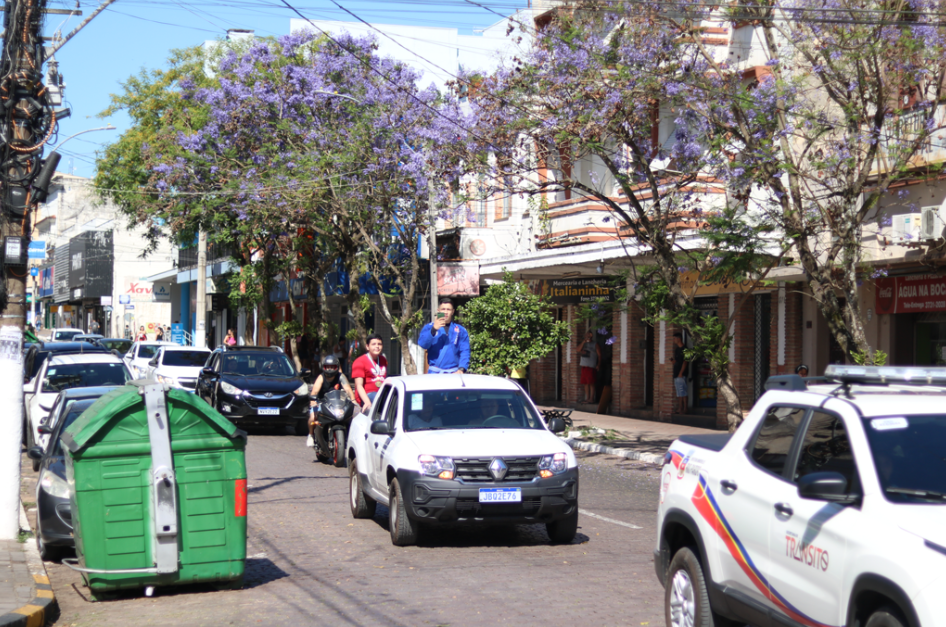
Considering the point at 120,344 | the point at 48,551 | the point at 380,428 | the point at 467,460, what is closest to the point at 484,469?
the point at 467,460

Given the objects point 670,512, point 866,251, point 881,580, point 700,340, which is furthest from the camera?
point 866,251

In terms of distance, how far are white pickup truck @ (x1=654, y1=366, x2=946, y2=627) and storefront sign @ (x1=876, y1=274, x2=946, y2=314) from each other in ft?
39.7

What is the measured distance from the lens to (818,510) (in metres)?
4.68

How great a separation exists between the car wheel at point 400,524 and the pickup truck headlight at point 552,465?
1205 mm

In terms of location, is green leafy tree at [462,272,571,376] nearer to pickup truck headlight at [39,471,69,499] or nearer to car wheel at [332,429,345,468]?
car wheel at [332,429,345,468]

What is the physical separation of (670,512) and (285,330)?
92.6 feet

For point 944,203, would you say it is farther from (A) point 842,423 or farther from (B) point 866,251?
(A) point 842,423

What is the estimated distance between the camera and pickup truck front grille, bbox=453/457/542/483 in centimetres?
900

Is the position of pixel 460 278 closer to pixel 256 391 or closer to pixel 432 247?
pixel 432 247

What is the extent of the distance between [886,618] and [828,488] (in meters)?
0.59

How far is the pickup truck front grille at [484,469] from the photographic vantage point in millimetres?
9000

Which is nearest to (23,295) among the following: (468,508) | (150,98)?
(468,508)

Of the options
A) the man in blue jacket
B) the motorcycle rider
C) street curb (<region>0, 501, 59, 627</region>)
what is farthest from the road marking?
street curb (<region>0, 501, 59, 627</region>)

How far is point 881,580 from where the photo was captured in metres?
4.05
